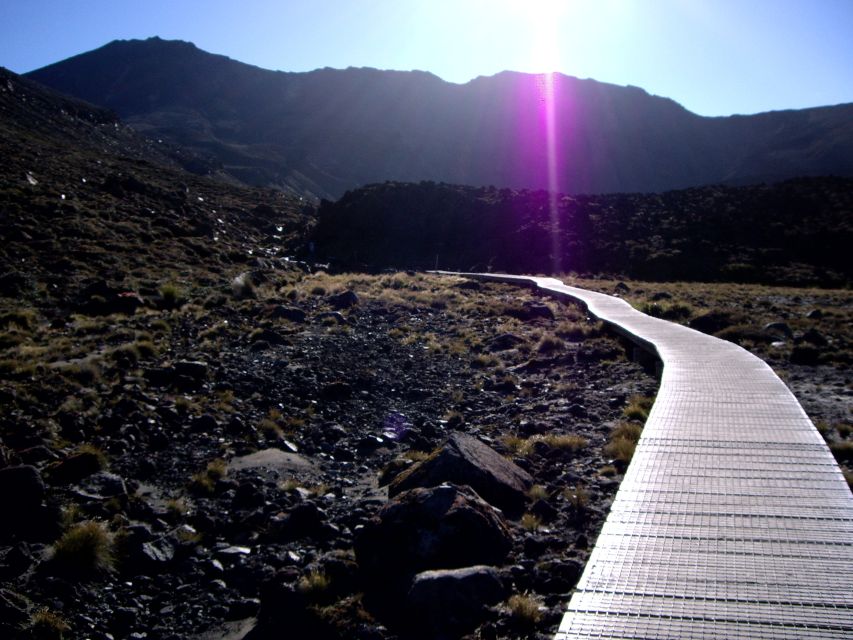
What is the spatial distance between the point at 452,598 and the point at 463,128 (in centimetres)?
16626

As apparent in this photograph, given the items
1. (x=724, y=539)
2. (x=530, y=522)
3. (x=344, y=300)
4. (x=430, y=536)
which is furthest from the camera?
(x=344, y=300)

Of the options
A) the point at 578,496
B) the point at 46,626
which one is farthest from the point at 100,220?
the point at 578,496

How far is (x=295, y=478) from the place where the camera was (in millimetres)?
7891

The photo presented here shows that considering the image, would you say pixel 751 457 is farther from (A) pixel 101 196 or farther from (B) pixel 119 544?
(A) pixel 101 196

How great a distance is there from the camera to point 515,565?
527cm

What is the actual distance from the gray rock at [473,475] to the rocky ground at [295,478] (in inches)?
0.9

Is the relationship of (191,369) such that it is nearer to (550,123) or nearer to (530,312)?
(530,312)

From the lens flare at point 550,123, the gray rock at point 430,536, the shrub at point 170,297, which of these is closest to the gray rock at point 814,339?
the gray rock at point 430,536

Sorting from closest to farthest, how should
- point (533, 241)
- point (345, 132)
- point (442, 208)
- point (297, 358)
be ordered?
1. point (297, 358)
2. point (533, 241)
3. point (442, 208)
4. point (345, 132)

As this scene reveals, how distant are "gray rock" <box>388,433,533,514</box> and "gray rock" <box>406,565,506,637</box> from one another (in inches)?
61.0

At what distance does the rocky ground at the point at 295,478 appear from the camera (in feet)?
16.7

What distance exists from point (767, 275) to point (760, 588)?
36.9m

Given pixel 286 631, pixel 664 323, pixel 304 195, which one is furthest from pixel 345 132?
pixel 286 631

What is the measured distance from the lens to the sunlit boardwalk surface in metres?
3.28
